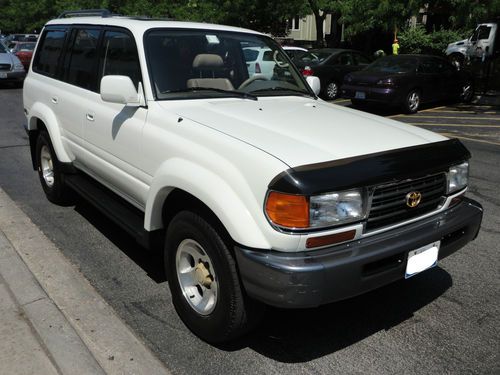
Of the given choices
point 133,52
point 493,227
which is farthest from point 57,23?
point 493,227

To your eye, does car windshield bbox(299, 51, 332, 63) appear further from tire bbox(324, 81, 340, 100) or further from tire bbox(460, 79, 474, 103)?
tire bbox(460, 79, 474, 103)

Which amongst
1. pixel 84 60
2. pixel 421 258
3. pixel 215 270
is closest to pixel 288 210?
pixel 215 270

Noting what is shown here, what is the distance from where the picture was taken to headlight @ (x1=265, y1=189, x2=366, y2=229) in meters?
2.46

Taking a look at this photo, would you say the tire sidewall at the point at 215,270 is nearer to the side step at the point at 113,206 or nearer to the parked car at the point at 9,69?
the side step at the point at 113,206

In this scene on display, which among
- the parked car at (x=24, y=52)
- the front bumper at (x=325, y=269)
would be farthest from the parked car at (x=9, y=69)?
the front bumper at (x=325, y=269)

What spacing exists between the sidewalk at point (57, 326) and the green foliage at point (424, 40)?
70.6ft

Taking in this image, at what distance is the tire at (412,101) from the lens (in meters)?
12.3

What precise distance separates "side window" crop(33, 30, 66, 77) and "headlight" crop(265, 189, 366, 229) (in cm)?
349

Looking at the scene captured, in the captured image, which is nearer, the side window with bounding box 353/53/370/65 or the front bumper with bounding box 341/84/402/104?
the front bumper with bounding box 341/84/402/104

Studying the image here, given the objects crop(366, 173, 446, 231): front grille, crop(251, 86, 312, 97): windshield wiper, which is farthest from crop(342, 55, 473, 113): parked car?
crop(366, 173, 446, 231): front grille

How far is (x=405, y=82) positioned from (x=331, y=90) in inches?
119

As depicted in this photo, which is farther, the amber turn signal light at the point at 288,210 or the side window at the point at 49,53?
the side window at the point at 49,53

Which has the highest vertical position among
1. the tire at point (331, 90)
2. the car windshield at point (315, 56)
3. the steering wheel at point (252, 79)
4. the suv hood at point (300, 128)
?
the steering wheel at point (252, 79)

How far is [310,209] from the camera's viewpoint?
2.47 meters
